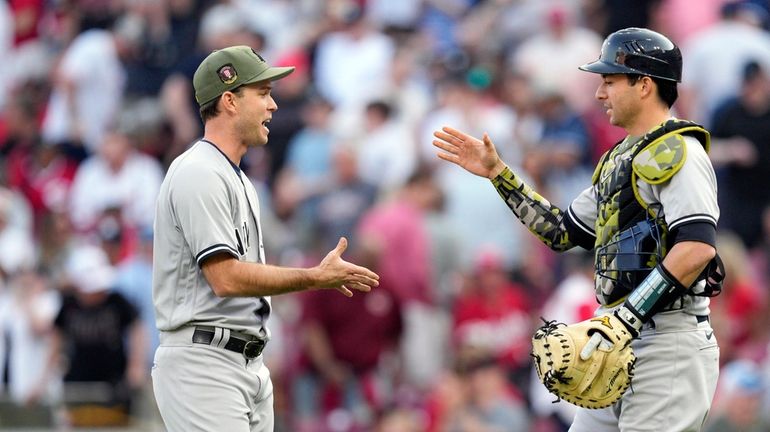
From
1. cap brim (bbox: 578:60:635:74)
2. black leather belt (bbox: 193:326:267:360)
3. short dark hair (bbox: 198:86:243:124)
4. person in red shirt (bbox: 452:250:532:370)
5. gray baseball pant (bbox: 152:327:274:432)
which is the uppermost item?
cap brim (bbox: 578:60:635:74)

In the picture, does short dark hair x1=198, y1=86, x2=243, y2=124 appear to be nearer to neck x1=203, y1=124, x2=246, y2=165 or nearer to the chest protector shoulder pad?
neck x1=203, y1=124, x2=246, y2=165

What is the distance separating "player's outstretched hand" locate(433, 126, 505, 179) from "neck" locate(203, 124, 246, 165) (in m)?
1.01

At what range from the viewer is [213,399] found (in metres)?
6.59

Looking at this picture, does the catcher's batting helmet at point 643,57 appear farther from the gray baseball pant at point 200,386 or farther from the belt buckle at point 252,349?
the gray baseball pant at point 200,386

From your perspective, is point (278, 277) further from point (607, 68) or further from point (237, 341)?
point (607, 68)

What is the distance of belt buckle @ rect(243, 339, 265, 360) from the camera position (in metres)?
6.76

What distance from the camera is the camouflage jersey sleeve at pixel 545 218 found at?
709cm

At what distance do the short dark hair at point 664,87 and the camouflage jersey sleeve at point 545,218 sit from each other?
2.30ft

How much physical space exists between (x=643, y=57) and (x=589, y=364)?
4.61ft

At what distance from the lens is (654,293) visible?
6246mm

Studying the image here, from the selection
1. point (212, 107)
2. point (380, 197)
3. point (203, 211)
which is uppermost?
point (212, 107)

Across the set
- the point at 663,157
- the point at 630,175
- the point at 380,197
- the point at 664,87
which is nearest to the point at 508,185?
the point at 630,175

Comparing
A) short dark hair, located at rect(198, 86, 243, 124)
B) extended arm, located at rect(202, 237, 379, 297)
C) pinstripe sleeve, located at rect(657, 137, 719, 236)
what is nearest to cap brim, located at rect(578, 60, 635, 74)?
pinstripe sleeve, located at rect(657, 137, 719, 236)

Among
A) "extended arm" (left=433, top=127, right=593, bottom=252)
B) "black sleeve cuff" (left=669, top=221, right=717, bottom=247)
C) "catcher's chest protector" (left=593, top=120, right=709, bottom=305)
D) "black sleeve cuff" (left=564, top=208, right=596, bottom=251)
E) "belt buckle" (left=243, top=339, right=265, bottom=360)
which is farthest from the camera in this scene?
"extended arm" (left=433, top=127, right=593, bottom=252)
